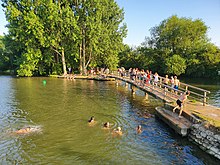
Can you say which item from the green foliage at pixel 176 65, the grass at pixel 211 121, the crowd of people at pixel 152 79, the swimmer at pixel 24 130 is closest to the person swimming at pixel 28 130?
the swimmer at pixel 24 130

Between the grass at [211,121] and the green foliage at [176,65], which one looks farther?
the green foliage at [176,65]

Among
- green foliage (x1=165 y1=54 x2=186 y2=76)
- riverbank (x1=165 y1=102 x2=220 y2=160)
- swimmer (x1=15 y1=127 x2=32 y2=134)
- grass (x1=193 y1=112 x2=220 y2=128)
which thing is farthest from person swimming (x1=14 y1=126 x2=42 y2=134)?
green foliage (x1=165 y1=54 x2=186 y2=76)

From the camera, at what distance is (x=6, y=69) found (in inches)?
2963

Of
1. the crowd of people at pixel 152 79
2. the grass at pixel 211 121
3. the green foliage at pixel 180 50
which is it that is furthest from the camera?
the green foliage at pixel 180 50

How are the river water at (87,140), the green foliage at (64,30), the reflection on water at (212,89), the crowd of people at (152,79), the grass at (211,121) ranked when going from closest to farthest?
the river water at (87,140) → the grass at (211,121) → the crowd of people at (152,79) → the reflection on water at (212,89) → the green foliage at (64,30)

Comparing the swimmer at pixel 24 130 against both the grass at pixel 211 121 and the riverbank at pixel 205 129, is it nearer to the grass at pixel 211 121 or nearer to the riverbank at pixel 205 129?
the riverbank at pixel 205 129

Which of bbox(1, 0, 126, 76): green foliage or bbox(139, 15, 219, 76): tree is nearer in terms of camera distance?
bbox(1, 0, 126, 76): green foliage

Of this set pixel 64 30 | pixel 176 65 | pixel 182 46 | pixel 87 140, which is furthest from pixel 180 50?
pixel 87 140

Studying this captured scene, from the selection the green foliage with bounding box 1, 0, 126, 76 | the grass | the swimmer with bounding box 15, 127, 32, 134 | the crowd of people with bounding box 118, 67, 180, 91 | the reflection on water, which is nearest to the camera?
the grass

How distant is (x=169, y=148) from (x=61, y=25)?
40.3 m

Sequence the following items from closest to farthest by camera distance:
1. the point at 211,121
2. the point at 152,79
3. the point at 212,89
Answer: the point at 211,121, the point at 152,79, the point at 212,89

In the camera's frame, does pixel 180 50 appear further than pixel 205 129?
Yes

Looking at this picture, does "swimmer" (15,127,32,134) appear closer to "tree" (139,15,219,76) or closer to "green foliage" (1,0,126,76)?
"green foliage" (1,0,126,76)

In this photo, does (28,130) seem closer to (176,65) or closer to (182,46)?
(176,65)
